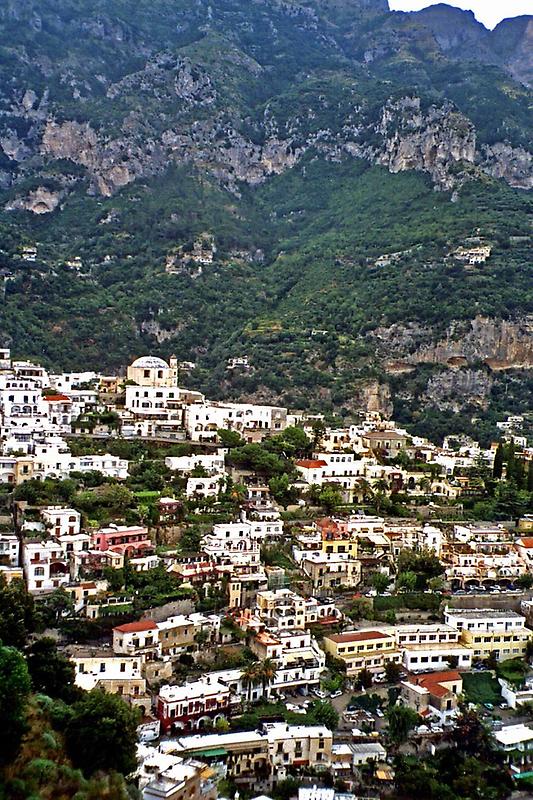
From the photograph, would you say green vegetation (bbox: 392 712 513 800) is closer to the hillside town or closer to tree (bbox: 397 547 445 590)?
the hillside town

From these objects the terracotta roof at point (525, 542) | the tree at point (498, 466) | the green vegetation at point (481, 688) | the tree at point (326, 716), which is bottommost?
the green vegetation at point (481, 688)

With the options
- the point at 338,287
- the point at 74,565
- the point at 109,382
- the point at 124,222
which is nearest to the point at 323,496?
the point at 74,565

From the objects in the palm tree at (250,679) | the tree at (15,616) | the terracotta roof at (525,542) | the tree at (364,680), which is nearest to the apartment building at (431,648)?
the tree at (364,680)

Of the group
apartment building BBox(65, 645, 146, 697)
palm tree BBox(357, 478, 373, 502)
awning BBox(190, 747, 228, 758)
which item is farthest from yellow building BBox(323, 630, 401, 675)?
palm tree BBox(357, 478, 373, 502)

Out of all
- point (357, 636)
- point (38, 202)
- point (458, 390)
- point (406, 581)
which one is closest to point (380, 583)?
point (406, 581)

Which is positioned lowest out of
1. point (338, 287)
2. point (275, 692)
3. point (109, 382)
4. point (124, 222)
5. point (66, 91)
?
point (275, 692)

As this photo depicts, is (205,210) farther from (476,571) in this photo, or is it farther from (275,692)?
(275,692)

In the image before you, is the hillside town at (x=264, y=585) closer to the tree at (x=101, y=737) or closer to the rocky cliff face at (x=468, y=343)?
the tree at (x=101, y=737)
